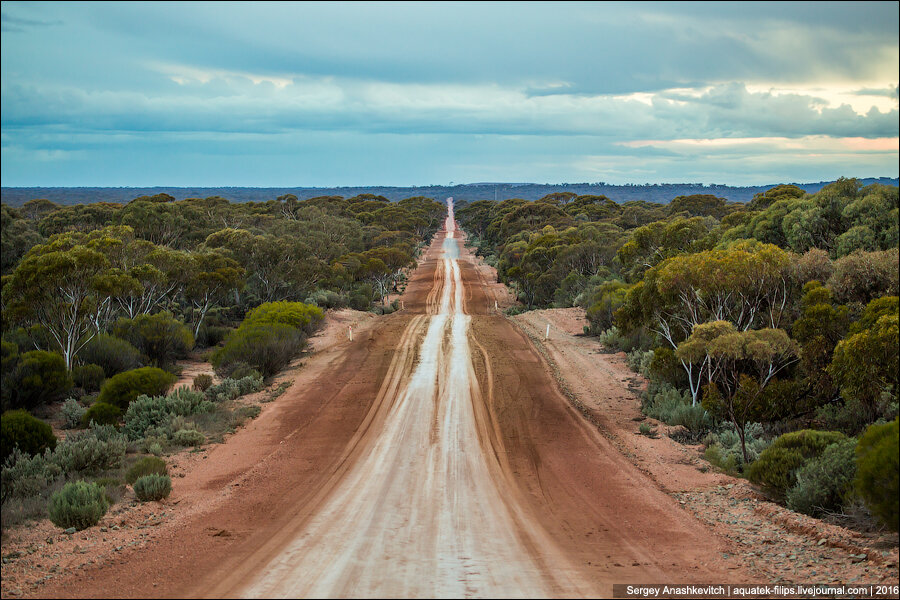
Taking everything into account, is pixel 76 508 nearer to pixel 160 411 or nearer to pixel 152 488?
pixel 152 488

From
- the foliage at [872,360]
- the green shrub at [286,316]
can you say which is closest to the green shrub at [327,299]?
the green shrub at [286,316]

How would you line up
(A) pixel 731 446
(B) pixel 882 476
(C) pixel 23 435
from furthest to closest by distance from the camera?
(A) pixel 731 446 < (C) pixel 23 435 < (B) pixel 882 476

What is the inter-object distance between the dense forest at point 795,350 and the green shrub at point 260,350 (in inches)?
529

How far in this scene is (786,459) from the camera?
11953mm

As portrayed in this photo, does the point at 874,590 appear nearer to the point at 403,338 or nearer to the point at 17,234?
the point at 403,338

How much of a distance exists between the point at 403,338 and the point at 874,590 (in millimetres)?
25244

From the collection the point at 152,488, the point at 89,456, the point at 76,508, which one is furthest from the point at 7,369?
the point at 76,508

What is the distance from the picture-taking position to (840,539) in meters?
9.34

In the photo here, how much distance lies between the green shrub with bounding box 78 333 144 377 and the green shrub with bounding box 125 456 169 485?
1130cm

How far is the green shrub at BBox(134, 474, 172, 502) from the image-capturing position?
456 inches

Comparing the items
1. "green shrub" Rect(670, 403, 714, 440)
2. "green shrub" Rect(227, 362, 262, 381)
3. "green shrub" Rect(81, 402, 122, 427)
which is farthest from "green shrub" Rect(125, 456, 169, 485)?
"green shrub" Rect(670, 403, 714, 440)

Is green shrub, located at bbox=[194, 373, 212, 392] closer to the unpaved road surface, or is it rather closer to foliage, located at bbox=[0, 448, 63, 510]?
the unpaved road surface

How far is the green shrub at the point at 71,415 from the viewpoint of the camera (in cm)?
1780

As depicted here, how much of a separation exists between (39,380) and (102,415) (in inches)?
121
